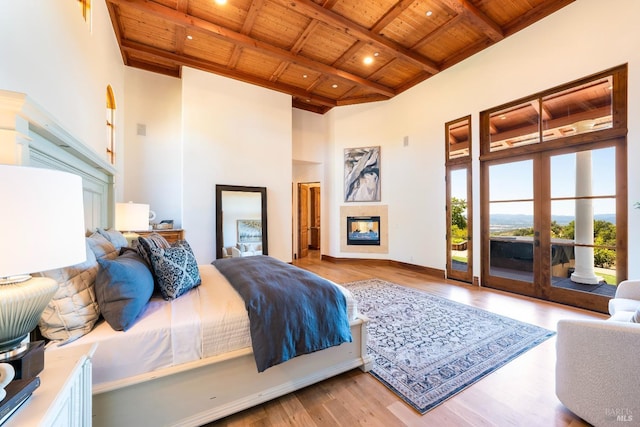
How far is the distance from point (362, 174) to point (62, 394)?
6.02 meters

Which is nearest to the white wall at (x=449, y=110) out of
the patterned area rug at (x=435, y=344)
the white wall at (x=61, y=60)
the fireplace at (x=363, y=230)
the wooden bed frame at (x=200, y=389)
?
the fireplace at (x=363, y=230)

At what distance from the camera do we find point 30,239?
760 mm

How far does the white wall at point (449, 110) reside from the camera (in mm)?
2928

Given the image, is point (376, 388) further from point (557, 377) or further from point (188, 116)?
point (188, 116)

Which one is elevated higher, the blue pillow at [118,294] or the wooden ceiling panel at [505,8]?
the wooden ceiling panel at [505,8]

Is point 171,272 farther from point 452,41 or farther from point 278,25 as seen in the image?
point 452,41

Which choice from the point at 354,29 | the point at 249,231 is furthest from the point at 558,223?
the point at 249,231

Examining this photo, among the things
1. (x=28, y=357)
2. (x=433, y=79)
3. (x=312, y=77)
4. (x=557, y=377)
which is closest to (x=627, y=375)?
(x=557, y=377)

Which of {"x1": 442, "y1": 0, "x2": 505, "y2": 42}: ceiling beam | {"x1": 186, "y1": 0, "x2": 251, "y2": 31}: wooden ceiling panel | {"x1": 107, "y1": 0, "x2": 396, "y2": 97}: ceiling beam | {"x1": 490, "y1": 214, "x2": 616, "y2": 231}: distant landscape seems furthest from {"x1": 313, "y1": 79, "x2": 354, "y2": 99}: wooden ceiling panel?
{"x1": 490, "y1": 214, "x2": 616, "y2": 231}: distant landscape

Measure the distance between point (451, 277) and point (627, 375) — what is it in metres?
3.45

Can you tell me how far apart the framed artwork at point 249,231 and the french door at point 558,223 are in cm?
421

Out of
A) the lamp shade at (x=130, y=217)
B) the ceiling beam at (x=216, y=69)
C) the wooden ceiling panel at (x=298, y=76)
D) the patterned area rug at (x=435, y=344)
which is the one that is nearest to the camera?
the patterned area rug at (x=435, y=344)

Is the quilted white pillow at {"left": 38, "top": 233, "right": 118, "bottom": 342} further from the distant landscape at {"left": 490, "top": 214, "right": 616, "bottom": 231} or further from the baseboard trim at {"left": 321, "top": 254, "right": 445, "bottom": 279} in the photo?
the baseboard trim at {"left": 321, "top": 254, "right": 445, "bottom": 279}

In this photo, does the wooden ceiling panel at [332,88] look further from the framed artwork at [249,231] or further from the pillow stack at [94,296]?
the pillow stack at [94,296]
